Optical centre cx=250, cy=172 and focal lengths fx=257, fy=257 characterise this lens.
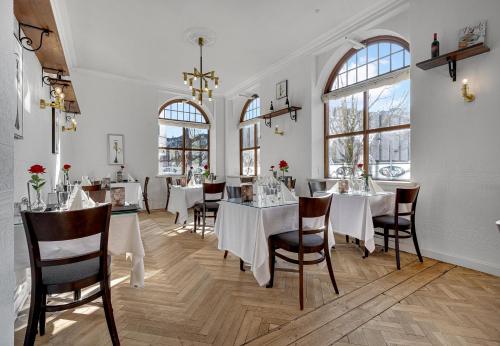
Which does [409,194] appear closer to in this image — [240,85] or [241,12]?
[241,12]

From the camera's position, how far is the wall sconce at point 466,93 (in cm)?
279

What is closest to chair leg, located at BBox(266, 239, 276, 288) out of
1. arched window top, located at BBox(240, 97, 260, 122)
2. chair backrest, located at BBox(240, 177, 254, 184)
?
chair backrest, located at BBox(240, 177, 254, 184)

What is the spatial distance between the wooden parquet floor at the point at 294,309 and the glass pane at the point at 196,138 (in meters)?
5.04

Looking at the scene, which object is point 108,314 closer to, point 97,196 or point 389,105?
point 97,196

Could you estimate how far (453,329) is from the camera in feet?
5.90

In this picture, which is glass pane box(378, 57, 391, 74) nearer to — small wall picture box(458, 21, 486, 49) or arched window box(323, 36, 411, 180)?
arched window box(323, 36, 411, 180)

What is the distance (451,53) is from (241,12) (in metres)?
2.78

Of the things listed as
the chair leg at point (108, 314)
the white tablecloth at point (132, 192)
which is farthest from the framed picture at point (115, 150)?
the chair leg at point (108, 314)

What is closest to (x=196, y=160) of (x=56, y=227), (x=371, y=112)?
(x=371, y=112)

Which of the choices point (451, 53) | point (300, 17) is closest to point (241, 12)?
point (300, 17)

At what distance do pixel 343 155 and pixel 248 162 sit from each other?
10.7ft

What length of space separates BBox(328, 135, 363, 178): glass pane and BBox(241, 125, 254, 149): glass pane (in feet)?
9.21

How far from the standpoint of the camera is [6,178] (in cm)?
75

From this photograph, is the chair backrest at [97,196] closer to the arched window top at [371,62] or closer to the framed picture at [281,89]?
the framed picture at [281,89]
